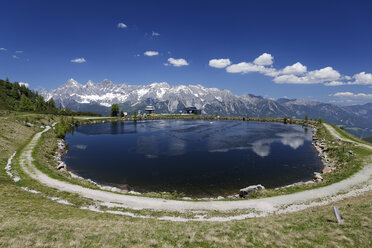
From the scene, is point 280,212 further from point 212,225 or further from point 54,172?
point 54,172

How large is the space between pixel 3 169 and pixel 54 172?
8039 mm

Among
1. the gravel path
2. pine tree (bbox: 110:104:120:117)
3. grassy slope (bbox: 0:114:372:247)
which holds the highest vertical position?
pine tree (bbox: 110:104:120:117)

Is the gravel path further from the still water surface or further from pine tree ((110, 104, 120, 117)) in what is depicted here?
pine tree ((110, 104, 120, 117))

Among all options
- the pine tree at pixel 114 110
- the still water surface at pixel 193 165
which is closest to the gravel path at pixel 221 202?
the still water surface at pixel 193 165

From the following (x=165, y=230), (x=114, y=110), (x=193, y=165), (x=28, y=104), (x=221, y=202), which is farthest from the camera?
(x=114, y=110)

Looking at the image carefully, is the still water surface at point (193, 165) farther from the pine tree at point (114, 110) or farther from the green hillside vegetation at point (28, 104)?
the pine tree at point (114, 110)

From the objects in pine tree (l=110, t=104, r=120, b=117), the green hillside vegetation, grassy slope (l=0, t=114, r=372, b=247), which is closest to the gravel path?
grassy slope (l=0, t=114, r=372, b=247)

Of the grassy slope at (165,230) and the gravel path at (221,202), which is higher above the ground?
the grassy slope at (165,230)

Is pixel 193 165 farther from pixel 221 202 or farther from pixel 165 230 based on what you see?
pixel 165 230

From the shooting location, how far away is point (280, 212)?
22.6m

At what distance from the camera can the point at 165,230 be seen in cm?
1697

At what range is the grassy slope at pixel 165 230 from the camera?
13883mm

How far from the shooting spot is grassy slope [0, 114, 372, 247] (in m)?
13.9

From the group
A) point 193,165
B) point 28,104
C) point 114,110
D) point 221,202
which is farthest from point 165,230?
point 114,110
